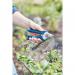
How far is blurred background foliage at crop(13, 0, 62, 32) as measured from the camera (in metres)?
1.32

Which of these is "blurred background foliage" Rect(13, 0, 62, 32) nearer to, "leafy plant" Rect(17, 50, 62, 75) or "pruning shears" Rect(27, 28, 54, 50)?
"pruning shears" Rect(27, 28, 54, 50)

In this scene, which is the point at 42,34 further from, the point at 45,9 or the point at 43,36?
the point at 45,9

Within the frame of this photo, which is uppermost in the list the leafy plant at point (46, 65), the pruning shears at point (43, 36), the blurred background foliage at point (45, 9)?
the blurred background foliage at point (45, 9)

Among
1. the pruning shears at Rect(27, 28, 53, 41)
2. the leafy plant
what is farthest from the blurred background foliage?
the leafy plant

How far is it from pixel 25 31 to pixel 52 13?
22cm

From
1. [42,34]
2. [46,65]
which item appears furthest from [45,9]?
[46,65]

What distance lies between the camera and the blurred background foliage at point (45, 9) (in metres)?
1.32

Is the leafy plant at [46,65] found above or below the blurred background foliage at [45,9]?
below

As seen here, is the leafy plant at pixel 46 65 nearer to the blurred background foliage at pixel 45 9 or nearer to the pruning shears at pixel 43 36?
the pruning shears at pixel 43 36

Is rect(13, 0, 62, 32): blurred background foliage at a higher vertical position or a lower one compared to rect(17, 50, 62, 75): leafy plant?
higher

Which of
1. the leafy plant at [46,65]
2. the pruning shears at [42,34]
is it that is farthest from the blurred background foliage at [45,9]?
the leafy plant at [46,65]
